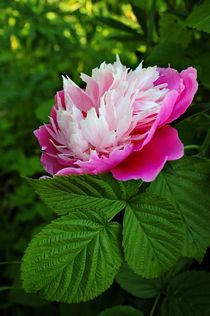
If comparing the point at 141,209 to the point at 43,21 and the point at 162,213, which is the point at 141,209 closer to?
the point at 162,213

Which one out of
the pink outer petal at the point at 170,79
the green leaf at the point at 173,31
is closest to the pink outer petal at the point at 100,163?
the pink outer petal at the point at 170,79

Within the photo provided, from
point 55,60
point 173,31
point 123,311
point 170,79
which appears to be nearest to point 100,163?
point 170,79

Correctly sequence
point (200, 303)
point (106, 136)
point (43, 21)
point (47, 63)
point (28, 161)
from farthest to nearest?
point (47, 63) → point (28, 161) → point (43, 21) → point (200, 303) → point (106, 136)

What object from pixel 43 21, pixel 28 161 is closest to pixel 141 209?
pixel 43 21

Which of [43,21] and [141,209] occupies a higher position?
[43,21]

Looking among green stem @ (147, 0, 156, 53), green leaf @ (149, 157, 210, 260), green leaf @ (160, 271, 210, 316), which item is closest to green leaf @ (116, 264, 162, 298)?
green leaf @ (160, 271, 210, 316)

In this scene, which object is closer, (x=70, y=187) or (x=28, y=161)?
(x=70, y=187)

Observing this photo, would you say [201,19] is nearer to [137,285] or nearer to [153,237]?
[153,237]
